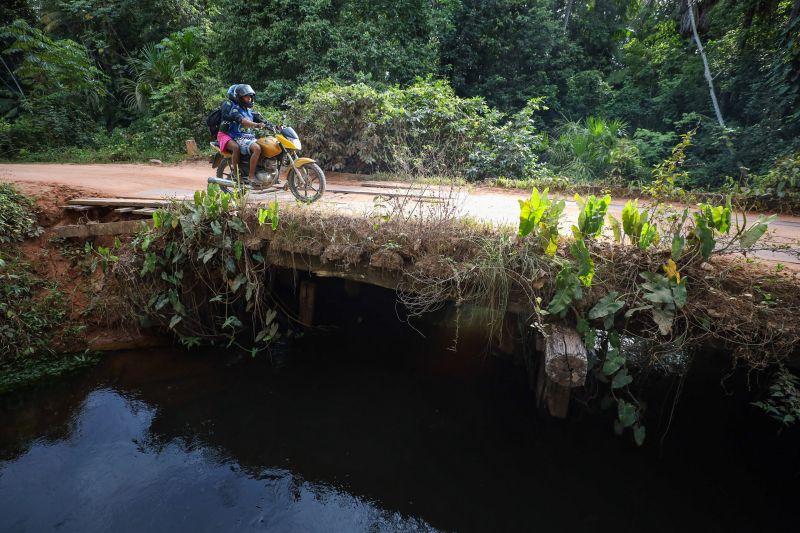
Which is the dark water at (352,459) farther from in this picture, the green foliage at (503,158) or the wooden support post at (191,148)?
the wooden support post at (191,148)

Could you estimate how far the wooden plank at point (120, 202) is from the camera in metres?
5.71

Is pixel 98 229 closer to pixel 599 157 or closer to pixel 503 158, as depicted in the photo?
pixel 503 158

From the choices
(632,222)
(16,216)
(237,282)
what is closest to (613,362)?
(632,222)

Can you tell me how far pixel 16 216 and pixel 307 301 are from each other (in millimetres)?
3948

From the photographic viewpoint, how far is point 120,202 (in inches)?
232

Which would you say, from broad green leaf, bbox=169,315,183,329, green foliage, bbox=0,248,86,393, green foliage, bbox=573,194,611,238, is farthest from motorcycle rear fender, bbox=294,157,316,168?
green foliage, bbox=573,194,611,238

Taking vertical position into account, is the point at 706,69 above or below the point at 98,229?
above

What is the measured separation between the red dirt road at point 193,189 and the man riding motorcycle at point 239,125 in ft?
2.46

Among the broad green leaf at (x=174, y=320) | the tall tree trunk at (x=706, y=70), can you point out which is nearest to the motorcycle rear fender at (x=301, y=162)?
the broad green leaf at (x=174, y=320)

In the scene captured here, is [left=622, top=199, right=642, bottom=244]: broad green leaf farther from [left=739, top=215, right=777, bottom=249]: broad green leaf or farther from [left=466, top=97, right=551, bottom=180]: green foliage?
[left=466, top=97, right=551, bottom=180]: green foliage

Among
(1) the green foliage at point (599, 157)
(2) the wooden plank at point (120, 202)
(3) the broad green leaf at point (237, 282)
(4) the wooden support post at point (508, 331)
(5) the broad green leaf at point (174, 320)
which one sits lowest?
(5) the broad green leaf at point (174, 320)

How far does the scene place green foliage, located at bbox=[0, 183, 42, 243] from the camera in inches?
224

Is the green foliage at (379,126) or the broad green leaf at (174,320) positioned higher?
the green foliage at (379,126)

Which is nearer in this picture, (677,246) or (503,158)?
(677,246)
